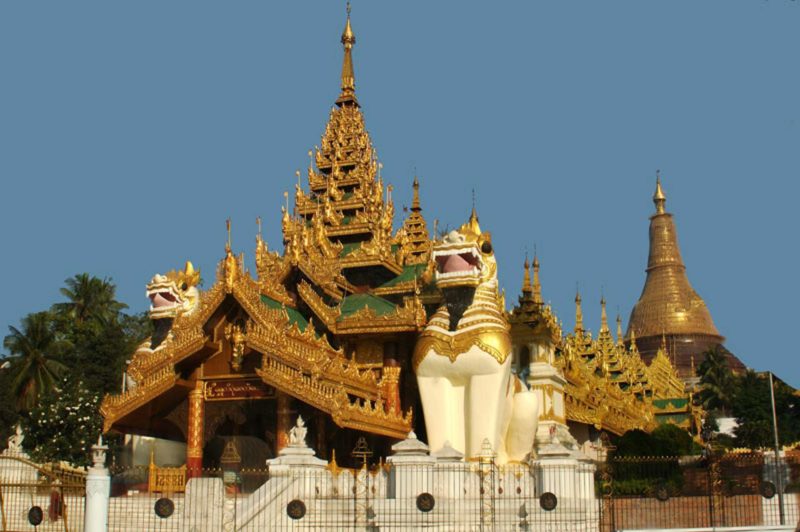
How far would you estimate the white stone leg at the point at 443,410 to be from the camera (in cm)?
2161

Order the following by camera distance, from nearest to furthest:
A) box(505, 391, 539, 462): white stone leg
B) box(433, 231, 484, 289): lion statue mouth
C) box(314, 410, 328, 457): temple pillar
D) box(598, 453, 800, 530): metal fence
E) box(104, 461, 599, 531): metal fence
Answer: box(104, 461, 599, 531): metal fence
box(598, 453, 800, 530): metal fence
box(433, 231, 484, 289): lion statue mouth
box(505, 391, 539, 462): white stone leg
box(314, 410, 328, 457): temple pillar

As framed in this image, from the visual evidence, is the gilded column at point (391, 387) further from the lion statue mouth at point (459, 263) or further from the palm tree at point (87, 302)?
the palm tree at point (87, 302)

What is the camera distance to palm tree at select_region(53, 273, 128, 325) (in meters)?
49.2

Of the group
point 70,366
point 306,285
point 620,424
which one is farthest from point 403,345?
point 70,366

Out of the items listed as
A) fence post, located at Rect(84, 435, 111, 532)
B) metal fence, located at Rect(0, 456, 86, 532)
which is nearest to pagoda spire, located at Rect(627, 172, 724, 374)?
metal fence, located at Rect(0, 456, 86, 532)

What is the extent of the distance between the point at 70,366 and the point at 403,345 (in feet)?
72.7

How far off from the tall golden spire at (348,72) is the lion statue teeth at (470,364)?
11323mm

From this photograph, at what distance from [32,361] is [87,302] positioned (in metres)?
7.98

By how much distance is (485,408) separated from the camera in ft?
70.0

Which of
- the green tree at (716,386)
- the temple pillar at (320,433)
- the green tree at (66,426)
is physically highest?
the green tree at (716,386)

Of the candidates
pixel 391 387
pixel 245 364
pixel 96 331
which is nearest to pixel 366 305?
pixel 391 387

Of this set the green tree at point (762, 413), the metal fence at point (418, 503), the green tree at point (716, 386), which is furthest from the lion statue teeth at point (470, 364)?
the green tree at point (716, 386)

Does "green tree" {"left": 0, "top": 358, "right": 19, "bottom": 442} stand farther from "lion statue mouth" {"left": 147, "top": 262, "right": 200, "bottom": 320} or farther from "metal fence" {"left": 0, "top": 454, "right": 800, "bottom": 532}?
"metal fence" {"left": 0, "top": 454, "right": 800, "bottom": 532}

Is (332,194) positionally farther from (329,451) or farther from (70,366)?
(70,366)
